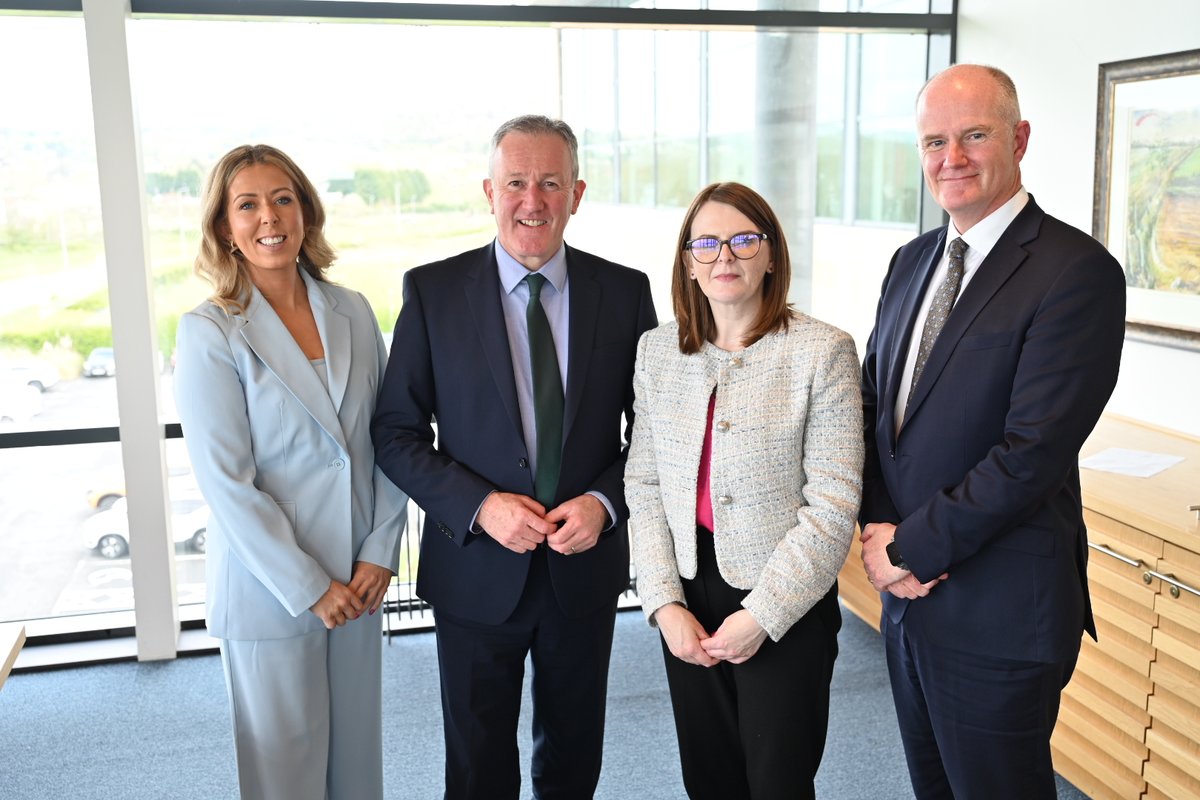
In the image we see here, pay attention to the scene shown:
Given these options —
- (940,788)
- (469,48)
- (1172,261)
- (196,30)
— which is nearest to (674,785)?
(940,788)

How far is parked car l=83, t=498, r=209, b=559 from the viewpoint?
4291mm

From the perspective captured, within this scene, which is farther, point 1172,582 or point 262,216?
point 1172,582

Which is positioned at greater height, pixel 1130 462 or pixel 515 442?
pixel 515 442

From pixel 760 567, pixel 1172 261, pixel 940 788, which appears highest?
pixel 1172 261

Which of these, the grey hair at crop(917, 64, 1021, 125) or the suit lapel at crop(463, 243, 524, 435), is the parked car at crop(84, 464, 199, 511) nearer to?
the suit lapel at crop(463, 243, 524, 435)

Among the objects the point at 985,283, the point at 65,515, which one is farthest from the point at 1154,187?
the point at 65,515

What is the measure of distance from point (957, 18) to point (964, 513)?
334 cm

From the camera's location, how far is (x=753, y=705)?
208 cm

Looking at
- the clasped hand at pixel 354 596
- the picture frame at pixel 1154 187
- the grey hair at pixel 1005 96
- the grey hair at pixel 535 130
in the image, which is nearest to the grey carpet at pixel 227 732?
the clasped hand at pixel 354 596

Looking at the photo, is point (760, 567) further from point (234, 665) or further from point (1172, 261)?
point (1172, 261)

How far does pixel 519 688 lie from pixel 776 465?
0.93 meters

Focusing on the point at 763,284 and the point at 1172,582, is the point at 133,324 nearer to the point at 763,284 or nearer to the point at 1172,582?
the point at 763,284

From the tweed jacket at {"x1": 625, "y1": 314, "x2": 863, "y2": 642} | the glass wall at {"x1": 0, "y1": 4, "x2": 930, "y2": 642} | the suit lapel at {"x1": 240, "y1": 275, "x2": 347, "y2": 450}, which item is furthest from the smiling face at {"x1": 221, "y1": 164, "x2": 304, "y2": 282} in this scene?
the glass wall at {"x1": 0, "y1": 4, "x2": 930, "y2": 642}

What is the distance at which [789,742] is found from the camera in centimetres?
207
